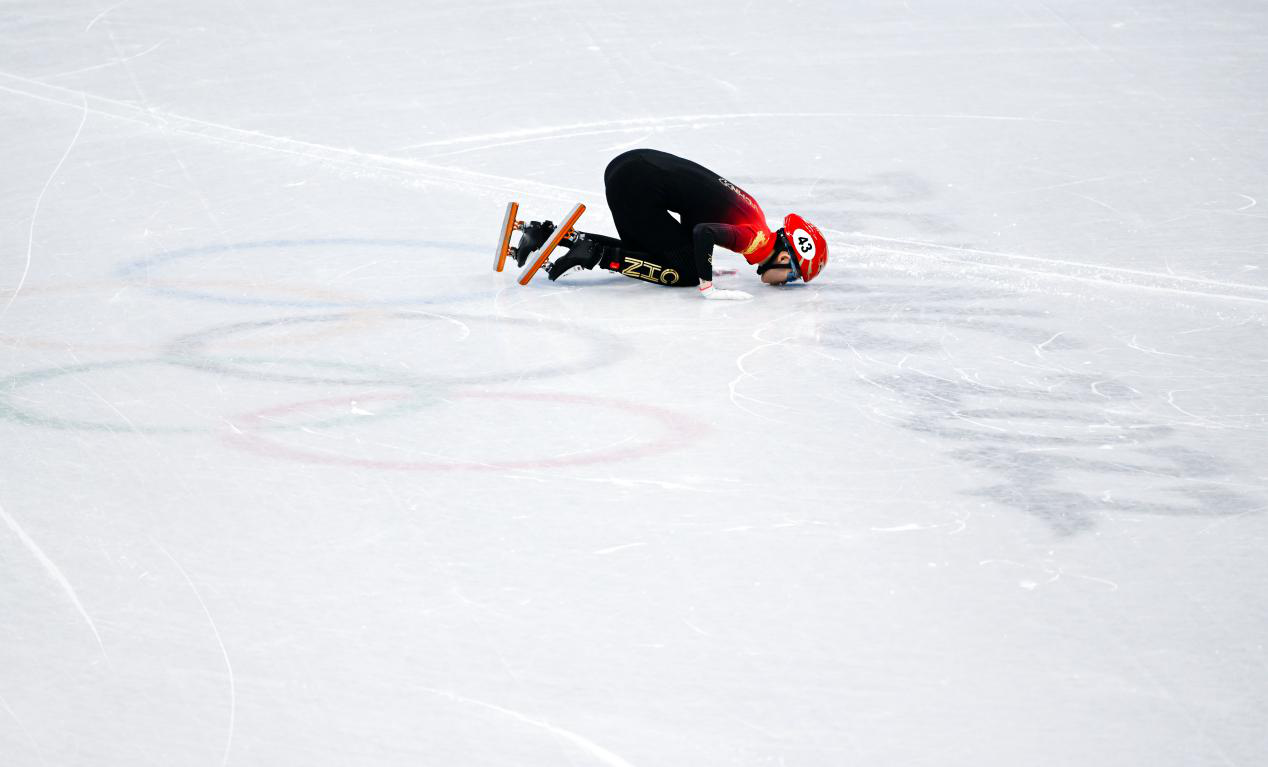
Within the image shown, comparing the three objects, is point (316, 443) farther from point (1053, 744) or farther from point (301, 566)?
point (1053, 744)

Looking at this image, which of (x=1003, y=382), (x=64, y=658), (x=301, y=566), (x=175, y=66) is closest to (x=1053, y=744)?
(x=301, y=566)

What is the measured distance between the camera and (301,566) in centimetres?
351

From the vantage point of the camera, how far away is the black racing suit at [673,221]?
630 centimetres

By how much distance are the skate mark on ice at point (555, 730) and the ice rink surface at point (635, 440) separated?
0.05 ft

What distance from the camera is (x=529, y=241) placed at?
21.1ft

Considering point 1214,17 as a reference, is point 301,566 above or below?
below

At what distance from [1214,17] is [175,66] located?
7903 mm

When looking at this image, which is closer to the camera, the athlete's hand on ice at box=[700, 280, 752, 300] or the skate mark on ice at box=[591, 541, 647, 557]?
the skate mark on ice at box=[591, 541, 647, 557]

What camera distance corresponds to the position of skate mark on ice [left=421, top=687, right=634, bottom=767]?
2.70 m

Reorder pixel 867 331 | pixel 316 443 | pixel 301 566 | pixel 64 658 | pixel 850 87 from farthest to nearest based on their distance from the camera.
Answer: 1. pixel 850 87
2. pixel 867 331
3. pixel 316 443
4. pixel 301 566
5. pixel 64 658

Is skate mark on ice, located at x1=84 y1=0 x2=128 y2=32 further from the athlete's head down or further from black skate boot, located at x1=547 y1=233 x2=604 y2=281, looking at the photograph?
the athlete's head down

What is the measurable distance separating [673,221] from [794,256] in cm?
57

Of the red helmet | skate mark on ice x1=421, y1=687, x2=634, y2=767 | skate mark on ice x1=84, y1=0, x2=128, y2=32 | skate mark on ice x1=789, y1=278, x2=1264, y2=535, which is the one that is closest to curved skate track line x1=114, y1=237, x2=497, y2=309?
the red helmet

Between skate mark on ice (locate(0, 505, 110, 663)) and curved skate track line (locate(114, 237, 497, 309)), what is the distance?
2376 millimetres
